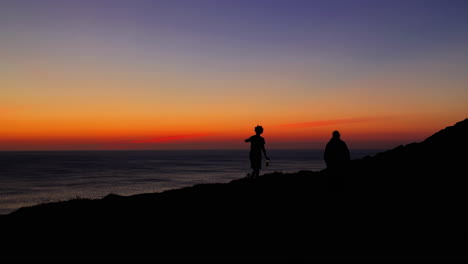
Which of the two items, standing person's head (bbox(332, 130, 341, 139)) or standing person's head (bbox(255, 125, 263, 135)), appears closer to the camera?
standing person's head (bbox(332, 130, 341, 139))

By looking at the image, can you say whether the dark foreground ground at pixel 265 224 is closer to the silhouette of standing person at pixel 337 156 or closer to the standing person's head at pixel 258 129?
the silhouette of standing person at pixel 337 156

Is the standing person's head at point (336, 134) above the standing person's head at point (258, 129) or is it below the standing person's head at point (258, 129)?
below

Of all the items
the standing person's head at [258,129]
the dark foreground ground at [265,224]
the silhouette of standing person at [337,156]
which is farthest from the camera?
the standing person's head at [258,129]

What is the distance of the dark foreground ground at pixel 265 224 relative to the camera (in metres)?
8.52

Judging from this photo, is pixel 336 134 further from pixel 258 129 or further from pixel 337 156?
pixel 258 129

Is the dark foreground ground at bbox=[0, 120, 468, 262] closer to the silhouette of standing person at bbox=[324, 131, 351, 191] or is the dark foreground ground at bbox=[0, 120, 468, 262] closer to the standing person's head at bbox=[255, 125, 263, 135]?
the silhouette of standing person at bbox=[324, 131, 351, 191]

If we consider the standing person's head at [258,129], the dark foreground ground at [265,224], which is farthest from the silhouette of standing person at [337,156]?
the standing person's head at [258,129]

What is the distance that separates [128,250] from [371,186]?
10959 millimetres

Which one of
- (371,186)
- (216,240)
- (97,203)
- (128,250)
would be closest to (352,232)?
(216,240)

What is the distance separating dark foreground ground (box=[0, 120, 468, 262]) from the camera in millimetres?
8523

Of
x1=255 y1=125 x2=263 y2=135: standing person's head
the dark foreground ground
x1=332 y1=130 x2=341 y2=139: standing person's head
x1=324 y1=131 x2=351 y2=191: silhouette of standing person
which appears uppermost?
x1=255 y1=125 x2=263 y2=135: standing person's head

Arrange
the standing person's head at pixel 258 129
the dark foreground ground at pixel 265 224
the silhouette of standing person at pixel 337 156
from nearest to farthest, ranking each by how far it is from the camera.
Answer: the dark foreground ground at pixel 265 224 → the silhouette of standing person at pixel 337 156 → the standing person's head at pixel 258 129

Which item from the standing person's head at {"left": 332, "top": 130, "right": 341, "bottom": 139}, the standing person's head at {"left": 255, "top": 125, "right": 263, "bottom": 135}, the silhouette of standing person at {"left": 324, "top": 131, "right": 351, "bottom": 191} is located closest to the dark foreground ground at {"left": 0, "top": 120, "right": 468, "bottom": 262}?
the silhouette of standing person at {"left": 324, "top": 131, "right": 351, "bottom": 191}

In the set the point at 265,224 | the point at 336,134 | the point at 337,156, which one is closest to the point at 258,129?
the point at 336,134
